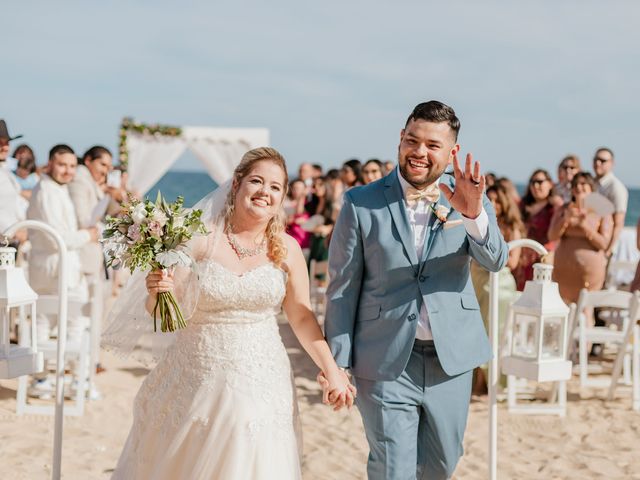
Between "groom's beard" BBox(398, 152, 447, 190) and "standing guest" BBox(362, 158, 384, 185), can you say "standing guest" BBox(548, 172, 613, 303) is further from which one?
"groom's beard" BBox(398, 152, 447, 190)

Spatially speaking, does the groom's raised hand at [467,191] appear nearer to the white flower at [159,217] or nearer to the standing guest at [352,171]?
the white flower at [159,217]

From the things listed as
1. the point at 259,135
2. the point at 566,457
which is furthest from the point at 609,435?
the point at 259,135

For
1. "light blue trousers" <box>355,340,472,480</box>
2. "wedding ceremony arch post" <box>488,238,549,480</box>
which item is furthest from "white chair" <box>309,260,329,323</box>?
"light blue trousers" <box>355,340,472,480</box>

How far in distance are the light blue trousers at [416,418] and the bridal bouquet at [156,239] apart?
36.6 inches

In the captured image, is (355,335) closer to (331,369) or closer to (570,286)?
(331,369)

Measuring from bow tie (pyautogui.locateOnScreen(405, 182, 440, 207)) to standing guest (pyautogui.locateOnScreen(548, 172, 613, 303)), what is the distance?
479 cm

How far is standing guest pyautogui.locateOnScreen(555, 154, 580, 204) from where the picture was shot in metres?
10.3

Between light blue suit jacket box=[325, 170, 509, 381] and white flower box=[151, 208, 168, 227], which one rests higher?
white flower box=[151, 208, 168, 227]

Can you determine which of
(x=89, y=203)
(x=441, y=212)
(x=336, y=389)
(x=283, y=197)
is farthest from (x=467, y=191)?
(x=89, y=203)

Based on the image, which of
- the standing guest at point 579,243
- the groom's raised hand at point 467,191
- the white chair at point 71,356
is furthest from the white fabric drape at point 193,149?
the groom's raised hand at point 467,191

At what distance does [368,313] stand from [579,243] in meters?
5.12

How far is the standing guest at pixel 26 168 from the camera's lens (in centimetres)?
1189

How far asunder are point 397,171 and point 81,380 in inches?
153

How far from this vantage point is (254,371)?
3826 millimetres
